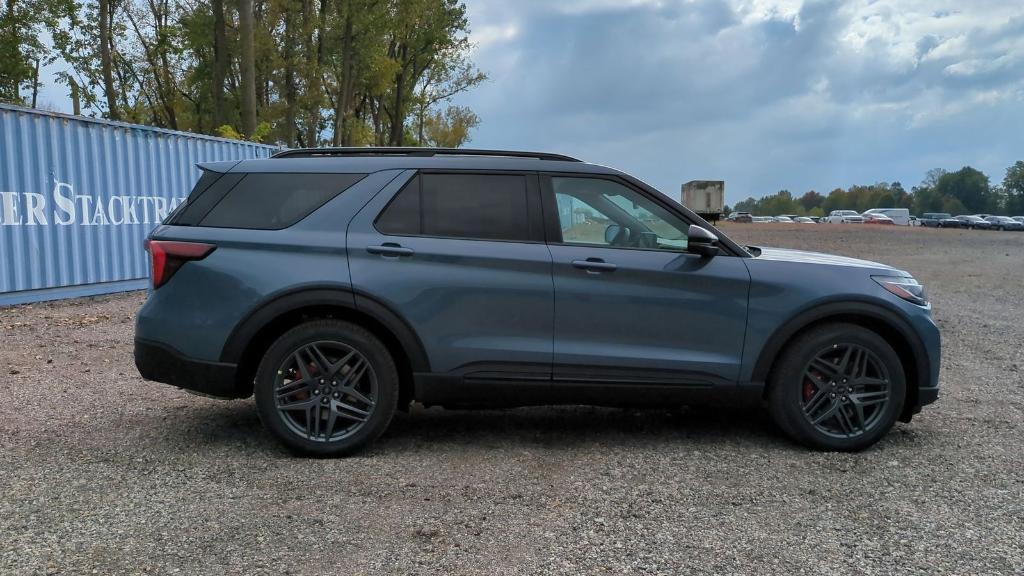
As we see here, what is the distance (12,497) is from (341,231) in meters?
2.08

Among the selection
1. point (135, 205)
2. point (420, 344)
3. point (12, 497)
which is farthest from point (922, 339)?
point (135, 205)

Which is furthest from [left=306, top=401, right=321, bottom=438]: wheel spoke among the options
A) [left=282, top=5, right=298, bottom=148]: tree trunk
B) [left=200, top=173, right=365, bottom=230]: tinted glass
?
[left=282, top=5, right=298, bottom=148]: tree trunk

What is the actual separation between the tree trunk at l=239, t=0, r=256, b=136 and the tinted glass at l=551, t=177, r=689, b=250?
1903 cm

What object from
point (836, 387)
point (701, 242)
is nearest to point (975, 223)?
point (836, 387)

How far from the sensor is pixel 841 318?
4.47 meters

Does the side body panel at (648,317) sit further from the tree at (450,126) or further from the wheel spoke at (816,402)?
the tree at (450,126)

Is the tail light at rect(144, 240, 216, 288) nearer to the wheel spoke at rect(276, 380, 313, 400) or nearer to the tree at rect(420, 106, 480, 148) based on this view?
the wheel spoke at rect(276, 380, 313, 400)

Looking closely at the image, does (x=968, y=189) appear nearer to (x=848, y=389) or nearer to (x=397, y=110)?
(x=397, y=110)

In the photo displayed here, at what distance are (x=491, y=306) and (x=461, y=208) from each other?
620mm

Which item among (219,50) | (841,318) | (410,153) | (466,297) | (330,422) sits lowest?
(330,422)

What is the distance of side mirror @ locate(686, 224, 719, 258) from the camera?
4316 millimetres

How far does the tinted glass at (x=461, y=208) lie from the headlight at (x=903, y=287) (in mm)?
→ 2138

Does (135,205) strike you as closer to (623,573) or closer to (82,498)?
(82,498)

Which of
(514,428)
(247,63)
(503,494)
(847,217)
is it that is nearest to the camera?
(503,494)
